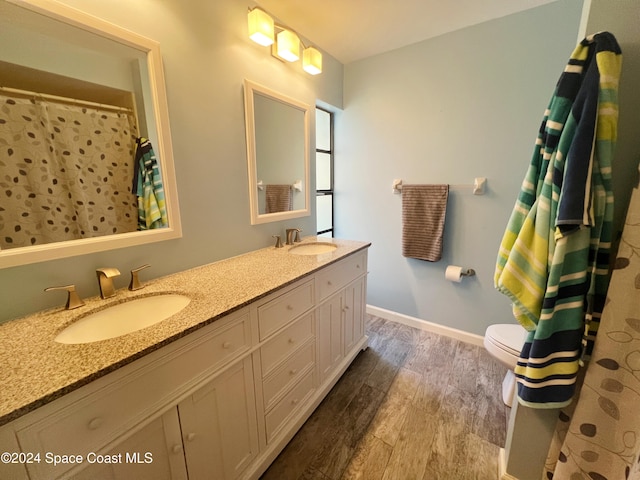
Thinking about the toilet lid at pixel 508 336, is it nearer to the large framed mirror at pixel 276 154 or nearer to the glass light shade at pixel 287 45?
the large framed mirror at pixel 276 154

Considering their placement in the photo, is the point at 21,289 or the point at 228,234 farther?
the point at 228,234

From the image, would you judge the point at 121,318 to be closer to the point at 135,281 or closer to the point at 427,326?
the point at 135,281

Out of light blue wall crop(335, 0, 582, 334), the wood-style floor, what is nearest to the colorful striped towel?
the wood-style floor

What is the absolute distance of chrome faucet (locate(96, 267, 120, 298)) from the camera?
1.04m

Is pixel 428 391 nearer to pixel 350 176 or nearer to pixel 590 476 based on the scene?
pixel 590 476

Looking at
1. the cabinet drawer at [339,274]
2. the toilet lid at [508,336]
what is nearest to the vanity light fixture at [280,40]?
the cabinet drawer at [339,274]

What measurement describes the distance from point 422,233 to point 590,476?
1.59 meters

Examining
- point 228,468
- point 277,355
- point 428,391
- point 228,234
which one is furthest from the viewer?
point 428,391

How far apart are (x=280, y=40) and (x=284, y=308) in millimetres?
1682

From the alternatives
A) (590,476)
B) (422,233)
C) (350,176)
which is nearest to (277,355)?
(590,476)

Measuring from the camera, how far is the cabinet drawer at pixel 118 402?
59cm

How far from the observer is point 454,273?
2125mm

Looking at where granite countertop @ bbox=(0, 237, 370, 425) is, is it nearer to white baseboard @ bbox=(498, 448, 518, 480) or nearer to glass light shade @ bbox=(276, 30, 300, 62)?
white baseboard @ bbox=(498, 448, 518, 480)

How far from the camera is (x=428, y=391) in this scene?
5.68ft
